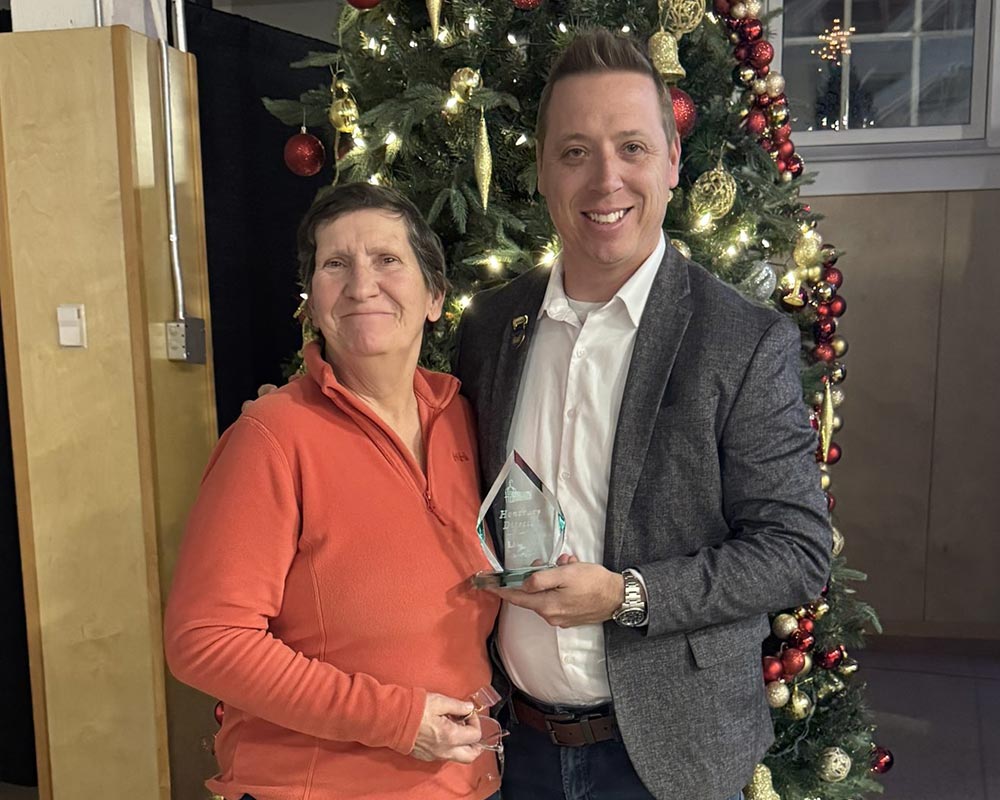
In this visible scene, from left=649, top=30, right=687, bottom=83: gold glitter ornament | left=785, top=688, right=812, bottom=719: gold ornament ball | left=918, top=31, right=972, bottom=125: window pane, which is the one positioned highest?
left=918, top=31, right=972, bottom=125: window pane

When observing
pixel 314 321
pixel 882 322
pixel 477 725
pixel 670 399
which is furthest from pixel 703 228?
pixel 882 322

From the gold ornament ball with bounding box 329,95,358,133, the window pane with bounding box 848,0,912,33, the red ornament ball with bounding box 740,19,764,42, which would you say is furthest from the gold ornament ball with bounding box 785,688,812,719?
the window pane with bounding box 848,0,912,33

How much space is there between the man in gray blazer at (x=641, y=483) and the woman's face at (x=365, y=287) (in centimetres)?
23

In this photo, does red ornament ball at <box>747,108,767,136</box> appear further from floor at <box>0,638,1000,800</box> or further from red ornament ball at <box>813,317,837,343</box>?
floor at <box>0,638,1000,800</box>

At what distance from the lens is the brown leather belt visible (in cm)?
128

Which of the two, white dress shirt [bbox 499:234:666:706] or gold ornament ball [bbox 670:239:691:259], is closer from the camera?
white dress shirt [bbox 499:234:666:706]

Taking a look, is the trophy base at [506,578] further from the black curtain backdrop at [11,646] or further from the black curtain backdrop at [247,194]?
the black curtain backdrop at [11,646]

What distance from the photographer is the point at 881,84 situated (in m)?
3.85

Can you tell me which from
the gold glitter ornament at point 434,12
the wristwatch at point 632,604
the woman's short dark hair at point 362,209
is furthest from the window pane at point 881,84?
the wristwatch at point 632,604

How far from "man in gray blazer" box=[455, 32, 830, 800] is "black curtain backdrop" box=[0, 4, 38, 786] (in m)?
1.98

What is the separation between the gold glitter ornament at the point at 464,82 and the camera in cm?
196

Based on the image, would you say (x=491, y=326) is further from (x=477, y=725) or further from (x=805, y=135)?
(x=805, y=135)

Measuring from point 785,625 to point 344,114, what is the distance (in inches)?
61.6

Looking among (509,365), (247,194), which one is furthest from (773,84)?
(247,194)
